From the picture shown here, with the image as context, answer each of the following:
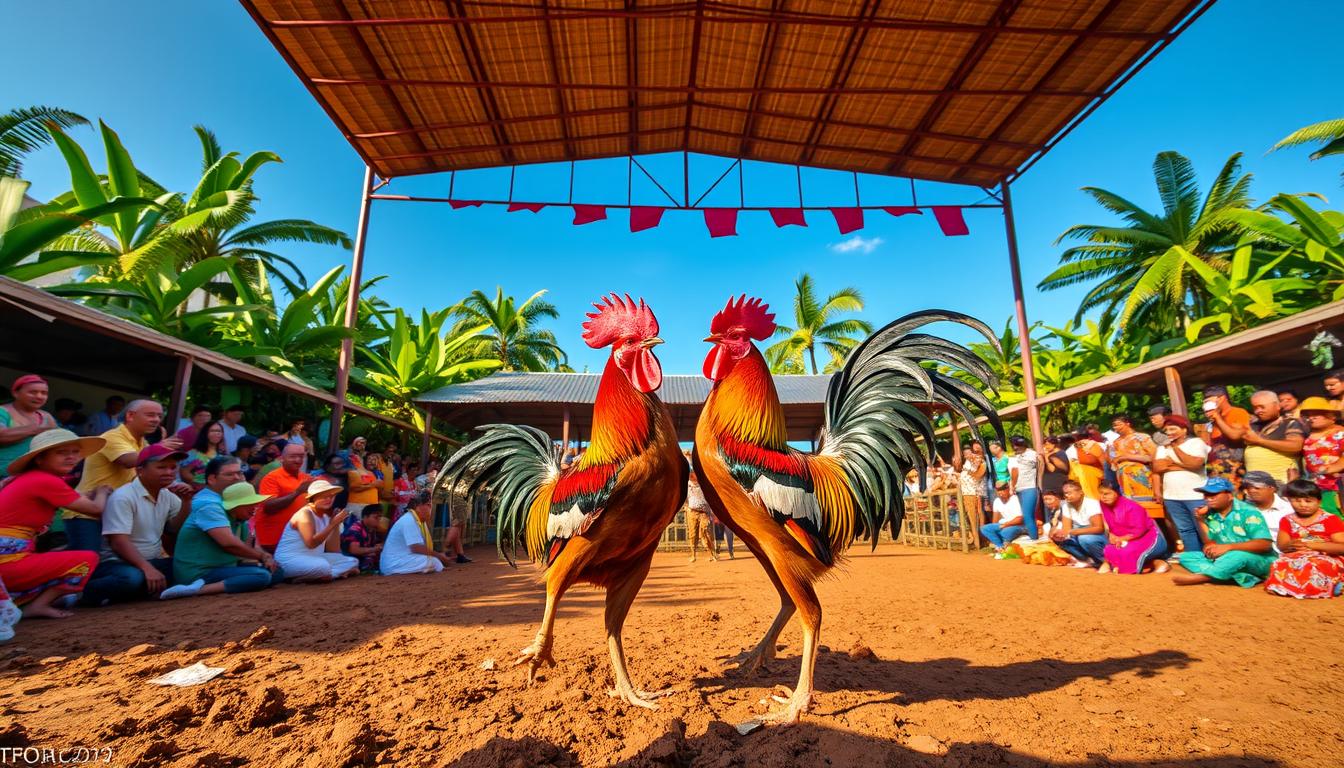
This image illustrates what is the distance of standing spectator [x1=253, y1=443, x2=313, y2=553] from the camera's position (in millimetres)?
6285

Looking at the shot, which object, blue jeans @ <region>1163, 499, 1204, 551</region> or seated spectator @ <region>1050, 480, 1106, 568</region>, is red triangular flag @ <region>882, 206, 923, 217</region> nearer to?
seated spectator @ <region>1050, 480, 1106, 568</region>

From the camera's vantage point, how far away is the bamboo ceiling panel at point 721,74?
721 cm

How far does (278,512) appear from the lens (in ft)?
20.9

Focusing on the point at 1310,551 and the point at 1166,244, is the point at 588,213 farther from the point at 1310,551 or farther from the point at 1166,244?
the point at 1166,244

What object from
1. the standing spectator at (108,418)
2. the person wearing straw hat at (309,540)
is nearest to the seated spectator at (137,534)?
the person wearing straw hat at (309,540)

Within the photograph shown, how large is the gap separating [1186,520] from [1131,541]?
641 mm

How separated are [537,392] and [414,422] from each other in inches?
149

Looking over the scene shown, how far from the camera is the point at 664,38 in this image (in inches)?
323

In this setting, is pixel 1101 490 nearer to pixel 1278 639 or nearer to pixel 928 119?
pixel 1278 639

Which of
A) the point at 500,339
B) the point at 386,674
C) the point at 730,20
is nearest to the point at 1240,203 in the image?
the point at 730,20

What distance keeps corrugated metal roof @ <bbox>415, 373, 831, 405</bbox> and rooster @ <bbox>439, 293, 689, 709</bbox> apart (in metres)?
9.96

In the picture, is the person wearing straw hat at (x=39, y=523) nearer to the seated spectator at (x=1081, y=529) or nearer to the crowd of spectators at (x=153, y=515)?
the crowd of spectators at (x=153, y=515)

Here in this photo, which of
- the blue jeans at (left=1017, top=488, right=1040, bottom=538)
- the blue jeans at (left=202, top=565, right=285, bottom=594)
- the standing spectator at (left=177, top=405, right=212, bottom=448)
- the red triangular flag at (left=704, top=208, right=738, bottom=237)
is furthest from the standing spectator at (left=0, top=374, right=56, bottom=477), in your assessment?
the blue jeans at (left=1017, top=488, right=1040, bottom=538)

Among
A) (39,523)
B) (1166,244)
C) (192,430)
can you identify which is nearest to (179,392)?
(192,430)
